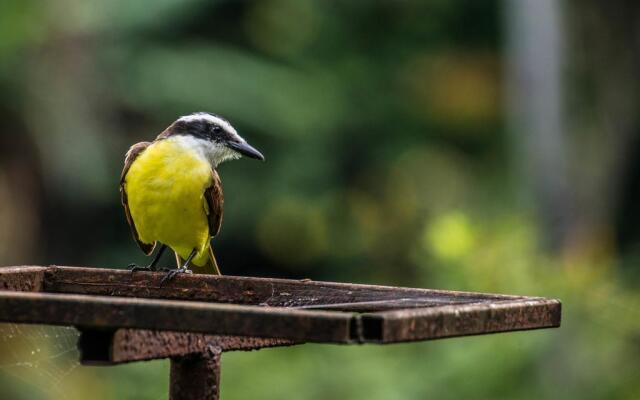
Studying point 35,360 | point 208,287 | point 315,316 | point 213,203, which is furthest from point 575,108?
point 315,316

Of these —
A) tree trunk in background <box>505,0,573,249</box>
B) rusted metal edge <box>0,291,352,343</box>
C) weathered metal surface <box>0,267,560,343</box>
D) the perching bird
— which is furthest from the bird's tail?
tree trunk in background <box>505,0,573,249</box>

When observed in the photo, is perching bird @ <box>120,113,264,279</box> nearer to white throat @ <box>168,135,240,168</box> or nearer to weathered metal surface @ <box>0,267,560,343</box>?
white throat @ <box>168,135,240,168</box>

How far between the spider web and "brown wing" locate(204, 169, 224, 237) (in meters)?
3.14

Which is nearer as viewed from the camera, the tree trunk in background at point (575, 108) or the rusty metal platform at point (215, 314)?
the rusty metal platform at point (215, 314)

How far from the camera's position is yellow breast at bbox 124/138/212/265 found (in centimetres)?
509

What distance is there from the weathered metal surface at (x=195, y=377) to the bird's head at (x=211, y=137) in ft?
5.59

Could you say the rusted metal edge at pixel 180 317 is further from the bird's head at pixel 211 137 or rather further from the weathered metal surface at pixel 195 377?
the bird's head at pixel 211 137

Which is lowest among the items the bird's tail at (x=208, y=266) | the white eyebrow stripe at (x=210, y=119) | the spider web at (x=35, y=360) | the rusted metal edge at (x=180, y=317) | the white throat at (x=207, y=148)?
the spider web at (x=35, y=360)

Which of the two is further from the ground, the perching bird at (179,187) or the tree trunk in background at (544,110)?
the tree trunk in background at (544,110)

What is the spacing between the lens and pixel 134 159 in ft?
17.1

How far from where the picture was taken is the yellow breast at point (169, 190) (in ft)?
16.7

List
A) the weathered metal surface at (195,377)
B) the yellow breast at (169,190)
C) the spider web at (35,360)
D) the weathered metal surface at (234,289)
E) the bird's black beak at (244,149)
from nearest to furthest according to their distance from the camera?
1. the weathered metal surface at (195,377)
2. the weathered metal surface at (234,289)
3. the yellow breast at (169,190)
4. the bird's black beak at (244,149)
5. the spider web at (35,360)

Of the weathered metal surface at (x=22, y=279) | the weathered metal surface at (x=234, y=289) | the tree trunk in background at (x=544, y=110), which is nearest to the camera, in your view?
the weathered metal surface at (x=234, y=289)

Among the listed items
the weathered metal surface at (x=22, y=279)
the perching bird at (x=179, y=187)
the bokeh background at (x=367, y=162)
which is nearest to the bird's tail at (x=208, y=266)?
the perching bird at (x=179, y=187)
